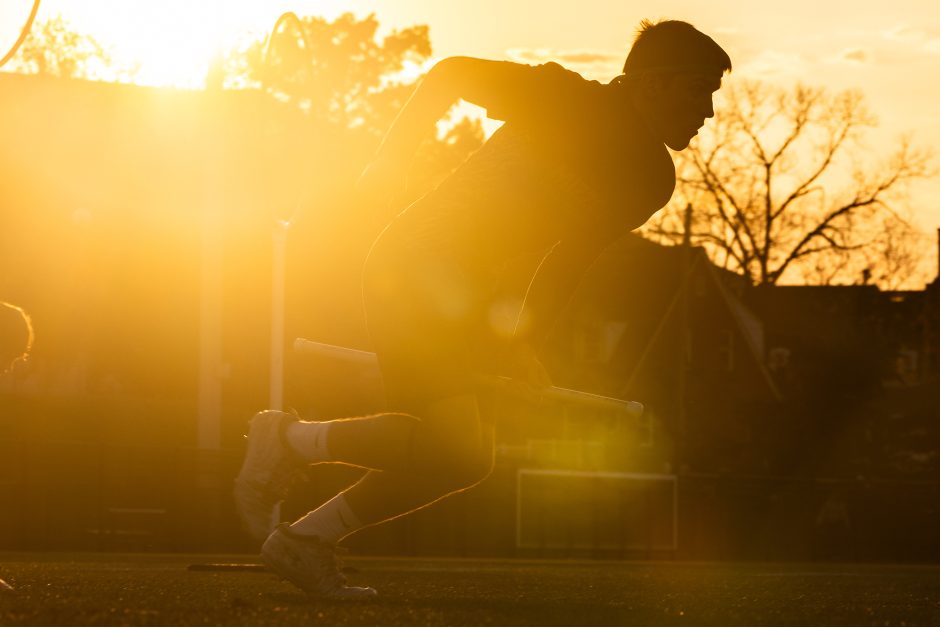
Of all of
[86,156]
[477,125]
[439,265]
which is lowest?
[439,265]

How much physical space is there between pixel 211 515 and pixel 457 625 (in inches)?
740

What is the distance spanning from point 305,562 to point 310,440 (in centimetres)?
46

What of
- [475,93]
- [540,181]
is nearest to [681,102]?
[540,181]

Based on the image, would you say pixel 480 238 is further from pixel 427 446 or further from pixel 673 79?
pixel 673 79

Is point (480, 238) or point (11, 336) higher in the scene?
point (480, 238)

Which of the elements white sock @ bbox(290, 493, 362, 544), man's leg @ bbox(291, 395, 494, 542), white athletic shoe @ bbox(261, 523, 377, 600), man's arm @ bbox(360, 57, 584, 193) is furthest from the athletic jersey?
white athletic shoe @ bbox(261, 523, 377, 600)

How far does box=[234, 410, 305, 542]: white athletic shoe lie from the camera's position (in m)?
5.09

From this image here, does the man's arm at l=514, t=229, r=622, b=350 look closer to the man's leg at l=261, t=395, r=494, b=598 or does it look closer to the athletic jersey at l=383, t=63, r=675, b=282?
the athletic jersey at l=383, t=63, r=675, b=282

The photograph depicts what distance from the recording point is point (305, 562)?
530 centimetres

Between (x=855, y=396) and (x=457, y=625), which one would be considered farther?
(x=855, y=396)

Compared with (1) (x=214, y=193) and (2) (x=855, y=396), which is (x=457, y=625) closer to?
(1) (x=214, y=193)

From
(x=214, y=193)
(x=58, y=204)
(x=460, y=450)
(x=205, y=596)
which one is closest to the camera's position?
(x=460, y=450)

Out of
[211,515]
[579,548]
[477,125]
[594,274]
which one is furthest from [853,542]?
[477,125]

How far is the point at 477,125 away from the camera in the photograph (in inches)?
1982
